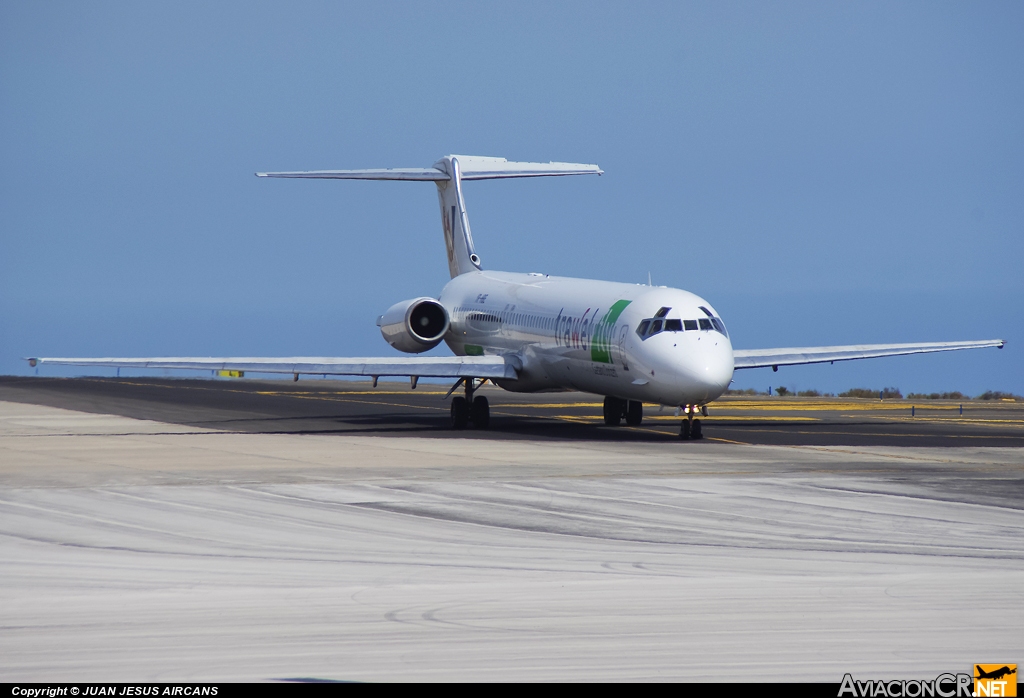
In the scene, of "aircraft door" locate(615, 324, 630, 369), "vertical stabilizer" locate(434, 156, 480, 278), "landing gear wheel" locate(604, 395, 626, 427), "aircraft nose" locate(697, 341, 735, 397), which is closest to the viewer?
"aircraft nose" locate(697, 341, 735, 397)

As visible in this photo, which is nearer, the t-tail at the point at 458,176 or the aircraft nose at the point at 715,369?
the aircraft nose at the point at 715,369

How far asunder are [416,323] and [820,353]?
1109cm

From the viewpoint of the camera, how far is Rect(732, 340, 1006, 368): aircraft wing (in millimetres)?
33531

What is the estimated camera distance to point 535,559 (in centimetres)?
1362

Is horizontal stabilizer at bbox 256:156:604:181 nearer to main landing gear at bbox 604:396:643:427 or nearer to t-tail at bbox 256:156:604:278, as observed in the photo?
t-tail at bbox 256:156:604:278

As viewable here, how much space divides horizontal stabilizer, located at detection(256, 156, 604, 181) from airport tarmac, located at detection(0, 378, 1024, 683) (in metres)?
17.9

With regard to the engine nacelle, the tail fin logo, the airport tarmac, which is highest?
the tail fin logo

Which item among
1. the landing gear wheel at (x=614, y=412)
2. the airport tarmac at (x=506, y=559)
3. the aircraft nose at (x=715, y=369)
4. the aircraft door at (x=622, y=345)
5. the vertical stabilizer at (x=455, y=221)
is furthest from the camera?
the vertical stabilizer at (x=455, y=221)

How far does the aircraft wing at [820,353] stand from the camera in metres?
33.5

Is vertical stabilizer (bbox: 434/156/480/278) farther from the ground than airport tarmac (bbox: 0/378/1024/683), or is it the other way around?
vertical stabilizer (bbox: 434/156/480/278)

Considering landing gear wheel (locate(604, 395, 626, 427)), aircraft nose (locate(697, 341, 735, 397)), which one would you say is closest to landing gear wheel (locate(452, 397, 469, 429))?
landing gear wheel (locate(604, 395, 626, 427))

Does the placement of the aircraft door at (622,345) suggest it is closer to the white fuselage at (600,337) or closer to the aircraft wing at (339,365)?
the white fuselage at (600,337)

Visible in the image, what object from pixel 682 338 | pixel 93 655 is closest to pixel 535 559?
pixel 93 655

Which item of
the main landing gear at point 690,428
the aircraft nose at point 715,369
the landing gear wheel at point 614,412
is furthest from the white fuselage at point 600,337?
the landing gear wheel at point 614,412
